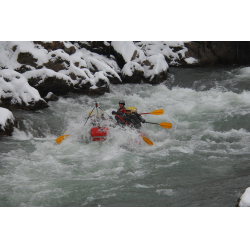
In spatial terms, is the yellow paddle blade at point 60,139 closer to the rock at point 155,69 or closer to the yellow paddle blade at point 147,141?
the yellow paddle blade at point 147,141

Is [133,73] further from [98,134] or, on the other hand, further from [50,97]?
[98,134]

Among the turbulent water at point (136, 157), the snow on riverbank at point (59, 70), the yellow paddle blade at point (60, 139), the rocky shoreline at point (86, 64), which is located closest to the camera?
the turbulent water at point (136, 157)

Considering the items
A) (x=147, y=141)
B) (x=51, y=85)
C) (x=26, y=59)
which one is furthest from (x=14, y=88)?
(x=147, y=141)

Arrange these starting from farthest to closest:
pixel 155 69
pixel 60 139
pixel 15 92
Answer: pixel 155 69 < pixel 15 92 < pixel 60 139

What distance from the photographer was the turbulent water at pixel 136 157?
480cm

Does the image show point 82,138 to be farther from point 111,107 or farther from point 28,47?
point 28,47

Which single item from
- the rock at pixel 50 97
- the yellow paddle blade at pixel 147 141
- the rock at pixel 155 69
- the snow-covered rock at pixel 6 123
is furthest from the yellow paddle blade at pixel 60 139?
the rock at pixel 155 69

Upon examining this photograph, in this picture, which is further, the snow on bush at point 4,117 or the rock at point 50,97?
the rock at point 50,97

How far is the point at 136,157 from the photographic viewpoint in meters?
6.51

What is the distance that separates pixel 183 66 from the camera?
1391 cm

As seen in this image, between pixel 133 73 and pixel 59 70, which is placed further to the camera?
pixel 133 73

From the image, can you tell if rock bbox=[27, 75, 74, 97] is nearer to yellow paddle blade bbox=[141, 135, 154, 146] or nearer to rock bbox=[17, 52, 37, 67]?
rock bbox=[17, 52, 37, 67]

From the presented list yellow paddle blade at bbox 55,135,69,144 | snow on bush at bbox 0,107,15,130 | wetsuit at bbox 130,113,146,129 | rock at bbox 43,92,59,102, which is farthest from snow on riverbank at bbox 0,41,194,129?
wetsuit at bbox 130,113,146,129
